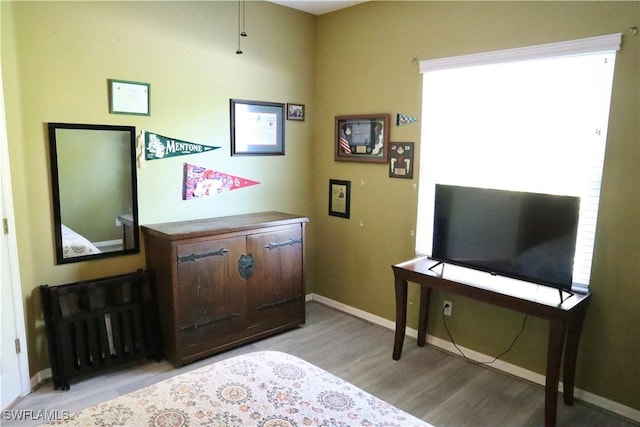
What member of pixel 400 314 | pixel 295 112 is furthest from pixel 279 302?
pixel 295 112

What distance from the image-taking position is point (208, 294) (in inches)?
120

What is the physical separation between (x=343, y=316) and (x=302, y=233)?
0.92m

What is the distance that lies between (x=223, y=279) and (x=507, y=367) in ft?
6.68

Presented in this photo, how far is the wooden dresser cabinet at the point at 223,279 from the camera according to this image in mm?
2936

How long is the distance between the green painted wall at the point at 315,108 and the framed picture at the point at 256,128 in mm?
82

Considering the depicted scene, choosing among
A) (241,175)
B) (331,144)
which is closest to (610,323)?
(331,144)

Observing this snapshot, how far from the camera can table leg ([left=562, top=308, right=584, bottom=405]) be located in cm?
250

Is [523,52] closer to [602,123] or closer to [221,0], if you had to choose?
→ [602,123]

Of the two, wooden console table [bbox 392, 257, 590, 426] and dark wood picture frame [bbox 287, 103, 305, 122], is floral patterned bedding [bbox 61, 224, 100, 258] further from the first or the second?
wooden console table [bbox 392, 257, 590, 426]

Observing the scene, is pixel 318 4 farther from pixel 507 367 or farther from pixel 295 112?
pixel 507 367

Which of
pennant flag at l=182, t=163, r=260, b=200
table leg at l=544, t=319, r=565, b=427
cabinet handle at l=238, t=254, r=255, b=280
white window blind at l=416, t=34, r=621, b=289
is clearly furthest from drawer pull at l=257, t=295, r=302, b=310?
table leg at l=544, t=319, r=565, b=427

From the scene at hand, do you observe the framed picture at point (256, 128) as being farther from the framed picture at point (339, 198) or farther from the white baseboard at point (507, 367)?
the white baseboard at point (507, 367)

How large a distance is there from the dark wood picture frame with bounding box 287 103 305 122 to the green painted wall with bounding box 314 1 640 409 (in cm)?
19

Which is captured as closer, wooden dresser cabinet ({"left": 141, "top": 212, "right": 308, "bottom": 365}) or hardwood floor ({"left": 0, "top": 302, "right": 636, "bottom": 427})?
hardwood floor ({"left": 0, "top": 302, "right": 636, "bottom": 427})
